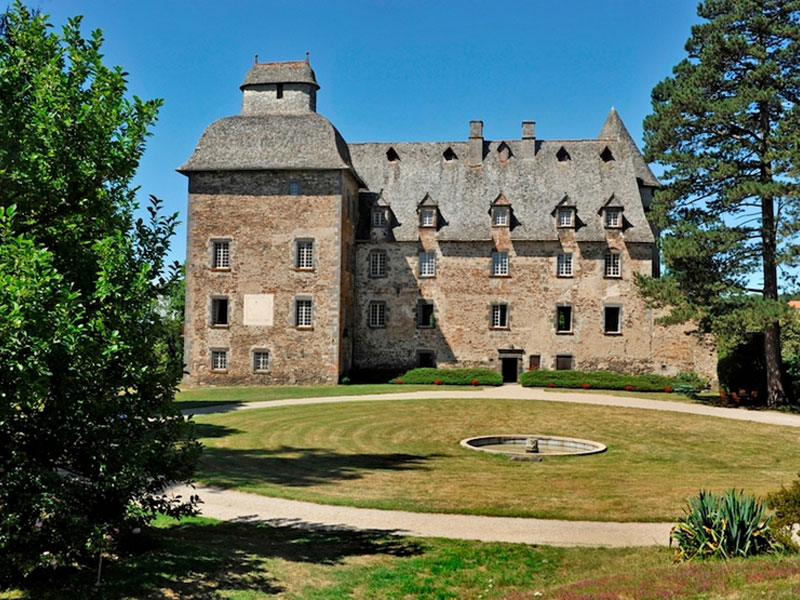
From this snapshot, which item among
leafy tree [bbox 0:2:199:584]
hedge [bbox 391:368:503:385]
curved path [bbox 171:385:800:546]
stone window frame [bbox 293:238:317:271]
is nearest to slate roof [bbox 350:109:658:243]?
stone window frame [bbox 293:238:317:271]

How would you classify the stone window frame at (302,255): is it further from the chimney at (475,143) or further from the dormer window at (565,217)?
the dormer window at (565,217)

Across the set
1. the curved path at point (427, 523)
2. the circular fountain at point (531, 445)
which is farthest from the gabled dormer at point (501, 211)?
the curved path at point (427, 523)

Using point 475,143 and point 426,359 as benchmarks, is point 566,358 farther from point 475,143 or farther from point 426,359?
point 475,143

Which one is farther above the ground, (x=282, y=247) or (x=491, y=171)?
(x=491, y=171)

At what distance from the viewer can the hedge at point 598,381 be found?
40000 mm

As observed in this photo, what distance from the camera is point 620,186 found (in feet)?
149

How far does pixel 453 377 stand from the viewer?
1620 inches

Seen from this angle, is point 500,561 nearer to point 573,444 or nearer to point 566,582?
point 566,582

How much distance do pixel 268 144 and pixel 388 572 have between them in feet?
116

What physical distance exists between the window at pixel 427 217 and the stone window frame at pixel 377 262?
10.1 feet

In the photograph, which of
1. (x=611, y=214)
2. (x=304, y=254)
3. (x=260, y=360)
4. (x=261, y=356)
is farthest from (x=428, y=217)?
(x=260, y=360)

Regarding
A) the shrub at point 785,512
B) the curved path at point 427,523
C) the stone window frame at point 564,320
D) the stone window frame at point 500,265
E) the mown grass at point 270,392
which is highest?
the stone window frame at point 500,265

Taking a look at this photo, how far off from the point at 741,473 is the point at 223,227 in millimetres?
31849

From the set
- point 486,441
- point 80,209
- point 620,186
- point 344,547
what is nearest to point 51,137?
point 80,209
